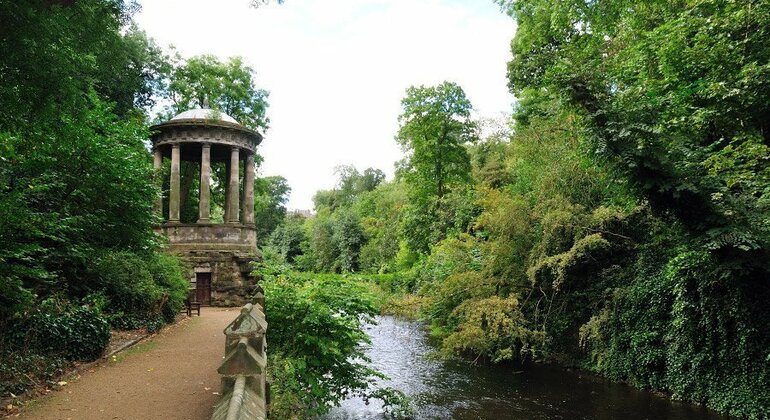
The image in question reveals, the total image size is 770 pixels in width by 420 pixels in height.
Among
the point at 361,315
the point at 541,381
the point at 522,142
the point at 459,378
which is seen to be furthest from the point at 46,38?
the point at 522,142

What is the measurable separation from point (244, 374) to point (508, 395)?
8674 millimetres

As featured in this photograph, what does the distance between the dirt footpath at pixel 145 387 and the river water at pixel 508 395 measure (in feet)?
9.95

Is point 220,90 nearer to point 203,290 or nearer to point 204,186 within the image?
point 204,186

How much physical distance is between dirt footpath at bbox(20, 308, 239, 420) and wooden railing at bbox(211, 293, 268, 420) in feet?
4.17

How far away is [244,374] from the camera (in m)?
4.68

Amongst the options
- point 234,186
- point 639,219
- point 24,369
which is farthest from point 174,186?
point 639,219

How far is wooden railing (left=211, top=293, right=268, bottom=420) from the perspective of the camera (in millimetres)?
3232

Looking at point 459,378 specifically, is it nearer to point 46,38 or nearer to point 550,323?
point 550,323

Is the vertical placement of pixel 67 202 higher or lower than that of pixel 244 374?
higher

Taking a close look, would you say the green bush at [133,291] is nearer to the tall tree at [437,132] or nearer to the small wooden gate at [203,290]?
the small wooden gate at [203,290]

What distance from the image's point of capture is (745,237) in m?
8.87

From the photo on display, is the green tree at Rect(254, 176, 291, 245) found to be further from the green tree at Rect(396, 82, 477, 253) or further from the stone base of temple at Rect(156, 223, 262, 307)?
the stone base of temple at Rect(156, 223, 262, 307)

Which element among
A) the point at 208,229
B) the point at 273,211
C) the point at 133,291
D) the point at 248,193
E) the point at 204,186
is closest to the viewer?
the point at 133,291

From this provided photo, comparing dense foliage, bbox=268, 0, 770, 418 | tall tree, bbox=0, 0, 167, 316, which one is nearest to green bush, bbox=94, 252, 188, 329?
tall tree, bbox=0, 0, 167, 316
